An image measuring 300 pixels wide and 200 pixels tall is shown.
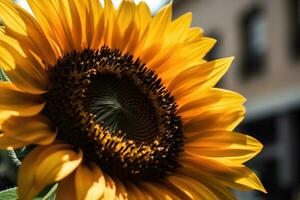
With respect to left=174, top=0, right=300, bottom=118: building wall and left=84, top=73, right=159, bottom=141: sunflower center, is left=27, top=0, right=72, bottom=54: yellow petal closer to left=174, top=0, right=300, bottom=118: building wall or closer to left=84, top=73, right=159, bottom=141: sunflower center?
left=84, top=73, right=159, bottom=141: sunflower center

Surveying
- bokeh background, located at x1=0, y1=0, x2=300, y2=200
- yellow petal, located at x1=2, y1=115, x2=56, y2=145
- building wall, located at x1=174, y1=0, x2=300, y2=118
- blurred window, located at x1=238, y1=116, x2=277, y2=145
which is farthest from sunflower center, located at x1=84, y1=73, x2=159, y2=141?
blurred window, located at x1=238, y1=116, x2=277, y2=145

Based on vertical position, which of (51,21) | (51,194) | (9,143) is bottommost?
(51,194)

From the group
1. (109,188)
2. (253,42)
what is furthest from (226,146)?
(253,42)

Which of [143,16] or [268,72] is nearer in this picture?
[143,16]

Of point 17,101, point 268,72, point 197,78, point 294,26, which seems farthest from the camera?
point 268,72

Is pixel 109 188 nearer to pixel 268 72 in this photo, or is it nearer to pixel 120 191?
pixel 120 191

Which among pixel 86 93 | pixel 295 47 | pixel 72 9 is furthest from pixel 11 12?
pixel 295 47

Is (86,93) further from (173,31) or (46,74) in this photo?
(173,31)

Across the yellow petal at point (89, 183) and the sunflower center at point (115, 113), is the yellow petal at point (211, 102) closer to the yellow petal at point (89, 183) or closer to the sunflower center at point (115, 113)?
the sunflower center at point (115, 113)

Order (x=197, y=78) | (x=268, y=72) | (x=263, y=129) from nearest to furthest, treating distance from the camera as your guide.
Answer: (x=197, y=78)
(x=268, y=72)
(x=263, y=129)
